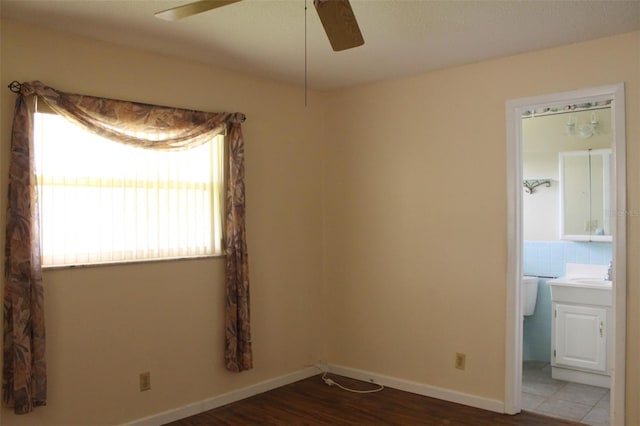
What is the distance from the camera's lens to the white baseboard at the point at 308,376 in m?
3.48

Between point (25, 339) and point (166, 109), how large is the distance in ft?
5.32

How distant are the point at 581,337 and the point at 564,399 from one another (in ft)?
2.02

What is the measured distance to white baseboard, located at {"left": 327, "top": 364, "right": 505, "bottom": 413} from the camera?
364 cm

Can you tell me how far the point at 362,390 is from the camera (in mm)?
4074

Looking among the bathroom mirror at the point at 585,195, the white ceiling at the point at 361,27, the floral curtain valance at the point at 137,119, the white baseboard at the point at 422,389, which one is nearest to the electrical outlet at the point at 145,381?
the floral curtain valance at the point at 137,119

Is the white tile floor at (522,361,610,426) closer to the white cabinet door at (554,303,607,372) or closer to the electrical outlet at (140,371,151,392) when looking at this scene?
the white cabinet door at (554,303,607,372)

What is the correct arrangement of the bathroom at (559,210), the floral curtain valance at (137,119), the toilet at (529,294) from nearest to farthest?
the floral curtain valance at (137,119)
the bathroom at (559,210)
the toilet at (529,294)

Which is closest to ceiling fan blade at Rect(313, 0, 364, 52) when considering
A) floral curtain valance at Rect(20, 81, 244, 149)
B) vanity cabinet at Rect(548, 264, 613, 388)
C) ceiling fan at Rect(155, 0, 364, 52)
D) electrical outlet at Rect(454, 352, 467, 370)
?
ceiling fan at Rect(155, 0, 364, 52)

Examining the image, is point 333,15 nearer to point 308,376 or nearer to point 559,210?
point 308,376

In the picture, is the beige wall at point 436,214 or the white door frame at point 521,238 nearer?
the white door frame at point 521,238

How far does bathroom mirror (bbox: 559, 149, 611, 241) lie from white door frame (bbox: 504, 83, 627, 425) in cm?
145

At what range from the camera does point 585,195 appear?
15.4 ft

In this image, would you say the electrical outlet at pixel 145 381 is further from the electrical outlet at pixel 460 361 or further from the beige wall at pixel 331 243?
the electrical outlet at pixel 460 361

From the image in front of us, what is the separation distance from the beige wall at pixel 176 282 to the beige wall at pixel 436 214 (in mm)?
327
